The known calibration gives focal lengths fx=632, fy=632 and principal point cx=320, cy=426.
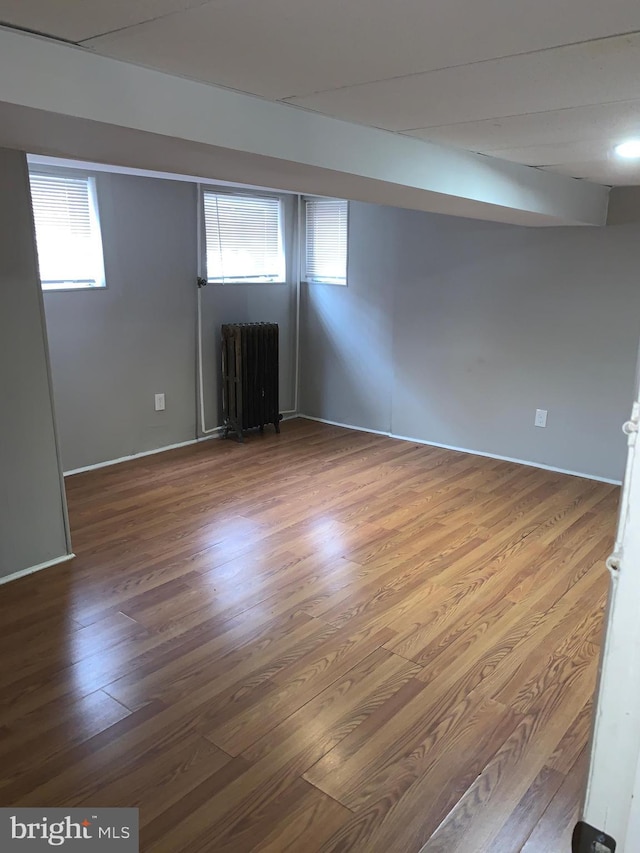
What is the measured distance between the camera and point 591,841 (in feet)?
2.12

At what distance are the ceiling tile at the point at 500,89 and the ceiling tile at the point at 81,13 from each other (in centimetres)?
62

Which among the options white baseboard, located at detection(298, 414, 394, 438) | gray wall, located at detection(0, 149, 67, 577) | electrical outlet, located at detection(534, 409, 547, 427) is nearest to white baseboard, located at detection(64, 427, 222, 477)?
white baseboard, located at detection(298, 414, 394, 438)

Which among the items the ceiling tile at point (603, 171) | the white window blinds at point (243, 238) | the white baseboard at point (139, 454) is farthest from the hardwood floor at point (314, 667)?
the white window blinds at point (243, 238)

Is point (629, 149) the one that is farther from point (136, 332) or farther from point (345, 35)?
point (136, 332)

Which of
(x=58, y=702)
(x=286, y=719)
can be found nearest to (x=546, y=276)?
(x=286, y=719)

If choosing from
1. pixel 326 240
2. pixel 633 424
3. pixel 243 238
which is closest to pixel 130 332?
pixel 243 238

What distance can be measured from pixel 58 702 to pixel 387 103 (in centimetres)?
211

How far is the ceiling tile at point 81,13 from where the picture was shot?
43.6 inches

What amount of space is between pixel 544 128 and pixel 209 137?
3.63 ft

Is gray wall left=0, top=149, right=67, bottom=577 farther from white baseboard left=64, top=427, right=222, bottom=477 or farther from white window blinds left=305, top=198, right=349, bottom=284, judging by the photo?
white window blinds left=305, top=198, right=349, bottom=284

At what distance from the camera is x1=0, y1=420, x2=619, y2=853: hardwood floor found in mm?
1707

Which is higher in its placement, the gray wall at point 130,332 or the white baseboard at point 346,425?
the gray wall at point 130,332

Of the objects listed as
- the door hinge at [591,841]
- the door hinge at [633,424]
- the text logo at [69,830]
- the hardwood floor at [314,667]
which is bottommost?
the text logo at [69,830]

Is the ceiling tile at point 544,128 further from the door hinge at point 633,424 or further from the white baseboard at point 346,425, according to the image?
the white baseboard at point 346,425
